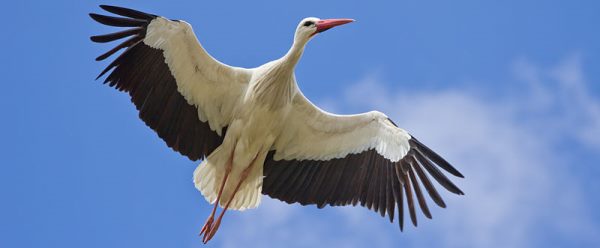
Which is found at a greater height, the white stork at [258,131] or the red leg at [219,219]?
the white stork at [258,131]

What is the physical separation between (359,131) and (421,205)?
1.00m

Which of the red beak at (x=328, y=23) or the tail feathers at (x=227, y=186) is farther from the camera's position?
the tail feathers at (x=227, y=186)

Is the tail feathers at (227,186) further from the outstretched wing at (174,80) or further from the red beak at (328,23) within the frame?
the red beak at (328,23)

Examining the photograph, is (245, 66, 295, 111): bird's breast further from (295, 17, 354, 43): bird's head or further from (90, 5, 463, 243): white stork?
(295, 17, 354, 43): bird's head

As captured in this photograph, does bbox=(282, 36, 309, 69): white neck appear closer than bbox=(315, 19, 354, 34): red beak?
Yes

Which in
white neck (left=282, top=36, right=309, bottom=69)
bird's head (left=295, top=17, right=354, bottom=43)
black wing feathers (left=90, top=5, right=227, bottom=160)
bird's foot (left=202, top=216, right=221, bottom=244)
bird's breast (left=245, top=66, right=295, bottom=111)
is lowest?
bird's foot (left=202, top=216, right=221, bottom=244)

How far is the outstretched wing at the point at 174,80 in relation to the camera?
1138 centimetres

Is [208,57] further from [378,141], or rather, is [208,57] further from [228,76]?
[378,141]

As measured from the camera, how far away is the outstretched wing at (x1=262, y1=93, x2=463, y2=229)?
1189 cm

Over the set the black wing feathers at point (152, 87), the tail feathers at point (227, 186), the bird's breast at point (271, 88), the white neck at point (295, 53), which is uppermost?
the white neck at point (295, 53)

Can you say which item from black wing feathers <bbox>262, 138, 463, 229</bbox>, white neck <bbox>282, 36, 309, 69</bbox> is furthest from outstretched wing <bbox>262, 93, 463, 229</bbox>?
white neck <bbox>282, 36, 309, 69</bbox>

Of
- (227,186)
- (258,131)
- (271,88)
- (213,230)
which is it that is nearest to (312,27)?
(271,88)

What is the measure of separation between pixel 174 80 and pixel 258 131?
35.8 inches

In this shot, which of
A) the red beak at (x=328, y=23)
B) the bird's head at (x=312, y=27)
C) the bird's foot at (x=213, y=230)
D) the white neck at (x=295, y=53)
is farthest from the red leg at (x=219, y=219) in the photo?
the red beak at (x=328, y=23)
